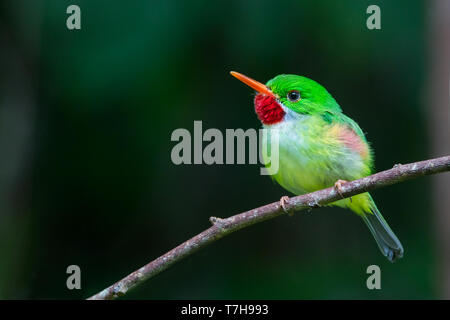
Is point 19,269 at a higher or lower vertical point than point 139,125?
lower

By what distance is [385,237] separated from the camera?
3.38 metres

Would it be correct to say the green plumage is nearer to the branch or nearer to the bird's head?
the bird's head

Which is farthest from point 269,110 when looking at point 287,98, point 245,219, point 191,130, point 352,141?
point 191,130

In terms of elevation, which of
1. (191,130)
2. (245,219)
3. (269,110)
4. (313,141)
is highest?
(191,130)

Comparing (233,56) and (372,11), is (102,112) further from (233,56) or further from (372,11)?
(372,11)

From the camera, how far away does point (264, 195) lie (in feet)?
15.7

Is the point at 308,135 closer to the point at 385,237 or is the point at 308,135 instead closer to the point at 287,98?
the point at 287,98

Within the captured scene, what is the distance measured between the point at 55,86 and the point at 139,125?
2.22 feet

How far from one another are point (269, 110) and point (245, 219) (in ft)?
2.87

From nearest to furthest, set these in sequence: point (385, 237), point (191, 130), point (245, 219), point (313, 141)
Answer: point (245, 219) < point (313, 141) < point (385, 237) < point (191, 130)

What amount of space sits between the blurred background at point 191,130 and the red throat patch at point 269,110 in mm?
1427
